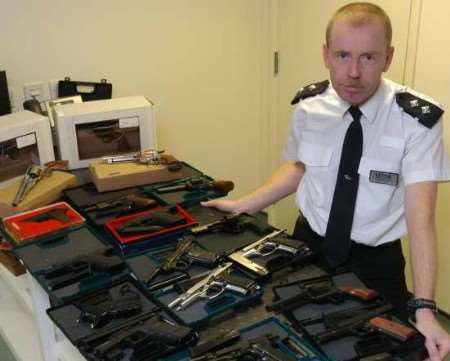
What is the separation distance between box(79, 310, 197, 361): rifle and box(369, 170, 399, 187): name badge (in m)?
0.72

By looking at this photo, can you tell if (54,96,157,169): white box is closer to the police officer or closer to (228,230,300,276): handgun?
the police officer

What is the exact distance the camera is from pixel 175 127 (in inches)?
114

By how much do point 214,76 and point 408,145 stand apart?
1.61m

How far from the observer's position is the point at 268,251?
4.93 feet

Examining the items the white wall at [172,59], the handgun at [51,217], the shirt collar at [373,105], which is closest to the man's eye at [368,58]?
the shirt collar at [373,105]

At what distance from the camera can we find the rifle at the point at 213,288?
1.30 m

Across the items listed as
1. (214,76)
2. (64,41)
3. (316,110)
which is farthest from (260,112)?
(316,110)

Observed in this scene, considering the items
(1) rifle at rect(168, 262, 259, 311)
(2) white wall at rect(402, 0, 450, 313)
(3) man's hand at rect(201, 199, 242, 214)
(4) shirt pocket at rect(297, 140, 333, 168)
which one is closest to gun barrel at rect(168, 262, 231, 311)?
(1) rifle at rect(168, 262, 259, 311)

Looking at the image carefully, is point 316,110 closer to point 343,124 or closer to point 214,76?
point 343,124

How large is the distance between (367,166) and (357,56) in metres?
0.32

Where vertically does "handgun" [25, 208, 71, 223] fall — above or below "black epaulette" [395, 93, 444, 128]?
below

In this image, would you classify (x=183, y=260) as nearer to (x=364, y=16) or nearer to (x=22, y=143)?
(x=364, y=16)

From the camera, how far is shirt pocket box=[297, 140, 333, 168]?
5.50ft

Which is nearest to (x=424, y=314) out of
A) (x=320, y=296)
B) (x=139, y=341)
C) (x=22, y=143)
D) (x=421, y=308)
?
(x=421, y=308)
